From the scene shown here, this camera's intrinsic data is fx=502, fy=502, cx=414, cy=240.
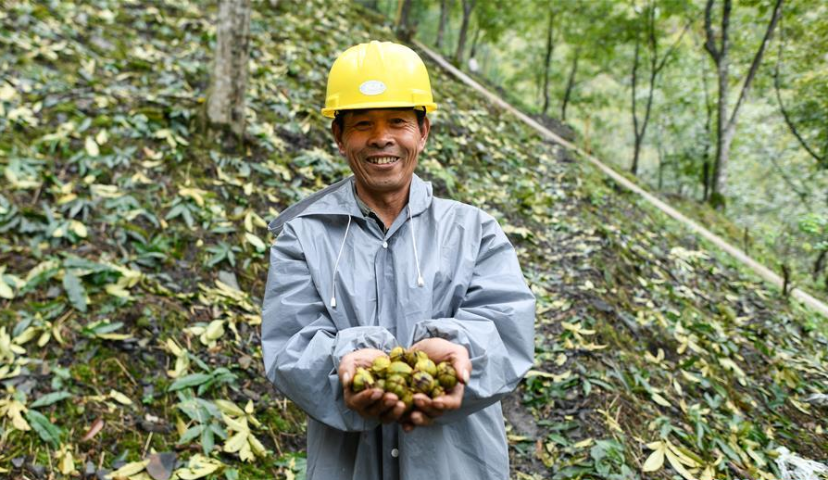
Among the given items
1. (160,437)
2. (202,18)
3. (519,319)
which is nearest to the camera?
A: (519,319)

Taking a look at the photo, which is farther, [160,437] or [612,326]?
[612,326]

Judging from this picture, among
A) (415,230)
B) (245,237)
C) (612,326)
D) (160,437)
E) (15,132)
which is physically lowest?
(160,437)

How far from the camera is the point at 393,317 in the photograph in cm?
147

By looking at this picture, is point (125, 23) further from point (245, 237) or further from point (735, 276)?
point (735, 276)

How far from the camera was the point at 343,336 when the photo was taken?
50.6 inches

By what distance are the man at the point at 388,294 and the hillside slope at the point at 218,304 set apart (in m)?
1.67

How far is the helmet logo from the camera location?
→ 4.82 ft

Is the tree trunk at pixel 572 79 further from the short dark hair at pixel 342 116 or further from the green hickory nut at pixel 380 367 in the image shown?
the green hickory nut at pixel 380 367

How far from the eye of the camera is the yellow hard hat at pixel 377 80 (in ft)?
4.82

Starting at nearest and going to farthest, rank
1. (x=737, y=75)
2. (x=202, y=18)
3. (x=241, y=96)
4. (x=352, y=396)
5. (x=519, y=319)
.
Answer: (x=352, y=396) < (x=519, y=319) < (x=241, y=96) < (x=202, y=18) < (x=737, y=75)

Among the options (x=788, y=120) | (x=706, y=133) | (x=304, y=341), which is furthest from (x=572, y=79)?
(x=304, y=341)

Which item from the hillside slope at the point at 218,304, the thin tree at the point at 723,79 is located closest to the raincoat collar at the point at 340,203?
the hillside slope at the point at 218,304

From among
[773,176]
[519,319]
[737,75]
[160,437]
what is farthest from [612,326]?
[773,176]

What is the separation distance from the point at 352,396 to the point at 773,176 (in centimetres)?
1571
